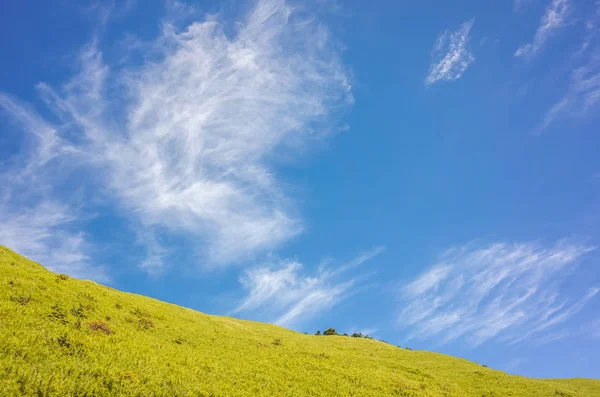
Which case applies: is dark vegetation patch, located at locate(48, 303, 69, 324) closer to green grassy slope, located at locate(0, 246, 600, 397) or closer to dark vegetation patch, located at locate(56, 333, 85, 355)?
green grassy slope, located at locate(0, 246, 600, 397)

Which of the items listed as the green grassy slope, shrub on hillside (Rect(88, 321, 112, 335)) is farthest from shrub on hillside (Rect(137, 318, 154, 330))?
shrub on hillside (Rect(88, 321, 112, 335))

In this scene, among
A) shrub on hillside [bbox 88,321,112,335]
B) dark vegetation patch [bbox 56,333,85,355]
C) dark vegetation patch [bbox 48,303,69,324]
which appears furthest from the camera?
shrub on hillside [bbox 88,321,112,335]

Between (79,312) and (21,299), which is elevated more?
(79,312)

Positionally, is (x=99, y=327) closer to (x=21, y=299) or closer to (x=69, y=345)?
(x=21, y=299)

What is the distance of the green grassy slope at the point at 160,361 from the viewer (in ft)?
70.6

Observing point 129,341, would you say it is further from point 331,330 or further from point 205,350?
point 331,330

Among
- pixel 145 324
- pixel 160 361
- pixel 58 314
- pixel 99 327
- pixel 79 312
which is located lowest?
pixel 160 361

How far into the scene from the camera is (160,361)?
29109 mm

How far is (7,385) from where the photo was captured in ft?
57.6

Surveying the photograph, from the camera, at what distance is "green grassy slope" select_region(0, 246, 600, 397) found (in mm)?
21531

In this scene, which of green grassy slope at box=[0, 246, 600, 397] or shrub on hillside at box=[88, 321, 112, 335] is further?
shrub on hillside at box=[88, 321, 112, 335]

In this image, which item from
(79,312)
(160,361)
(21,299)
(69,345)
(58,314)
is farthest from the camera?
(79,312)

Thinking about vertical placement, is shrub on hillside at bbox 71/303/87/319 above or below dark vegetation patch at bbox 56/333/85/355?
above

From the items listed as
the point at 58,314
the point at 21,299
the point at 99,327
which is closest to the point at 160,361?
the point at 99,327
